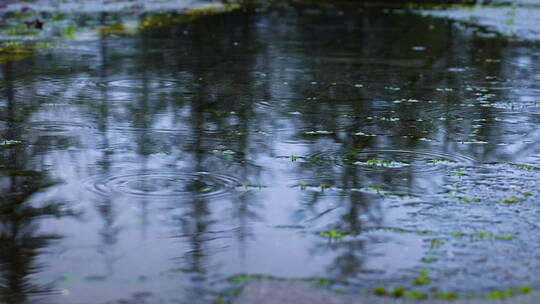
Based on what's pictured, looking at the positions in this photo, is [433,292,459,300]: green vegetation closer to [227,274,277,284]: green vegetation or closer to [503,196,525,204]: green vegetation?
[227,274,277,284]: green vegetation

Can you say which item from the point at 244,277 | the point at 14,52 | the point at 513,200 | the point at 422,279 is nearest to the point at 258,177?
the point at 513,200

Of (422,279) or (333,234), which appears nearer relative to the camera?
(422,279)

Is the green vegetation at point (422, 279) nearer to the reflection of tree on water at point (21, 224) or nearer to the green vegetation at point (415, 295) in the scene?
the green vegetation at point (415, 295)

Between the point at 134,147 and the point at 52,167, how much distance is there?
767 mm

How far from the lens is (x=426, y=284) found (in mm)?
3688

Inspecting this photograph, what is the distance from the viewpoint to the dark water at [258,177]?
390cm

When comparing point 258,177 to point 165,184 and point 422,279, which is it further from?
point 422,279

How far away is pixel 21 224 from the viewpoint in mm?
4496

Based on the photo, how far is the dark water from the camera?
3.90m

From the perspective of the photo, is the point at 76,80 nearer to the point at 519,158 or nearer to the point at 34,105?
the point at 34,105

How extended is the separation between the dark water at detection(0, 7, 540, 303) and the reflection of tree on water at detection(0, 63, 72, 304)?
1 centimetres

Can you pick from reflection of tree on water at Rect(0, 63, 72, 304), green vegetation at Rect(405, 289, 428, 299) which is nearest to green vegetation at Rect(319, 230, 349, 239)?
green vegetation at Rect(405, 289, 428, 299)

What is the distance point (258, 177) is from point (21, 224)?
1.56 metres

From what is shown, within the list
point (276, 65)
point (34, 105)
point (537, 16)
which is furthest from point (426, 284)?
point (537, 16)
